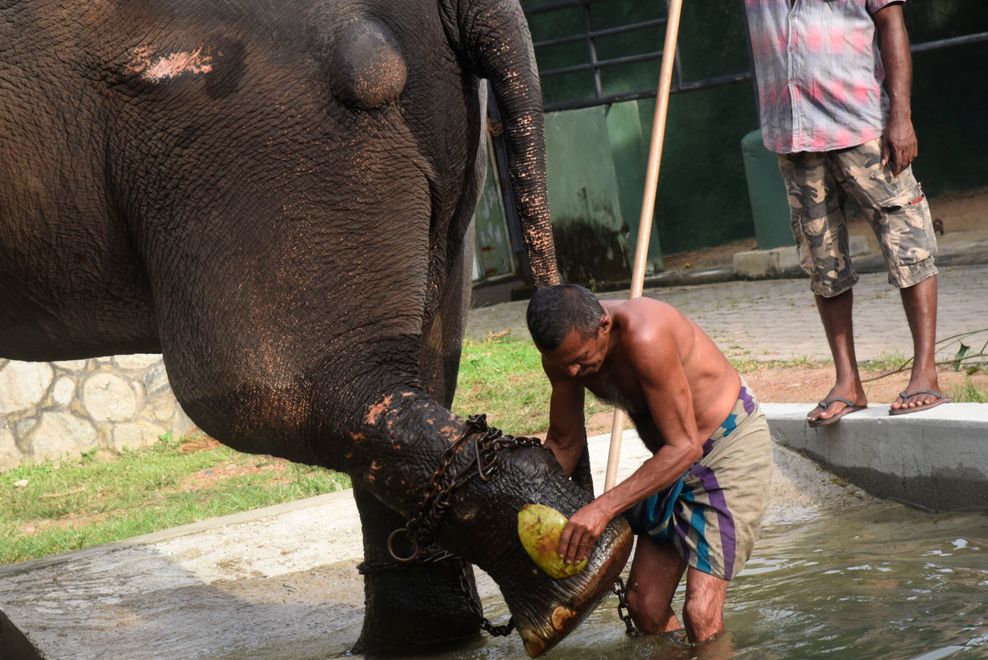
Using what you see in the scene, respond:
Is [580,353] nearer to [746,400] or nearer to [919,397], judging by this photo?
[746,400]

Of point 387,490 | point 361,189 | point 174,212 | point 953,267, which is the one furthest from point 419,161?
point 953,267

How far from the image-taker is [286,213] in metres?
2.94

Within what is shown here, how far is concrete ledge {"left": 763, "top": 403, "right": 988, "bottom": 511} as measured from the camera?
4.59 m

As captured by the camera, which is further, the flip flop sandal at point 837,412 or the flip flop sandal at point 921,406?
the flip flop sandal at point 837,412

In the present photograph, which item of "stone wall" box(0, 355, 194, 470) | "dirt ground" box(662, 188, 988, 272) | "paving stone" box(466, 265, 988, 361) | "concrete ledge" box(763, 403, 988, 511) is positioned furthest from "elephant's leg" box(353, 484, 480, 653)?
"dirt ground" box(662, 188, 988, 272)

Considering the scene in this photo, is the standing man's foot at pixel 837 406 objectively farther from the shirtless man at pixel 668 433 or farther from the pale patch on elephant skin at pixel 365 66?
the pale patch on elephant skin at pixel 365 66

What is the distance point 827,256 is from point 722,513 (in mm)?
1649

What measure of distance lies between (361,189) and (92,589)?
8.32 ft

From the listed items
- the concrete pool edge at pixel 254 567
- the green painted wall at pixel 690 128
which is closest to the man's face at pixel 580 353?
the concrete pool edge at pixel 254 567

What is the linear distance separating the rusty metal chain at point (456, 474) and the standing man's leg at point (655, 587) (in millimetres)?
1029

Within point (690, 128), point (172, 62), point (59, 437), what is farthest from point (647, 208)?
point (690, 128)

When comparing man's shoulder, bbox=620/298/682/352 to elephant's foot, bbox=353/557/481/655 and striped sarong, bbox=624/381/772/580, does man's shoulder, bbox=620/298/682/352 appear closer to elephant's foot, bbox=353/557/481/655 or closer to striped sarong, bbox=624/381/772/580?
striped sarong, bbox=624/381/772/580

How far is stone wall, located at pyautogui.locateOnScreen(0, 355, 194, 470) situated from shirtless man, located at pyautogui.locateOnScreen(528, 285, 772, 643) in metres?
4.84

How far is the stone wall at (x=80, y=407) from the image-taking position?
774 cm
